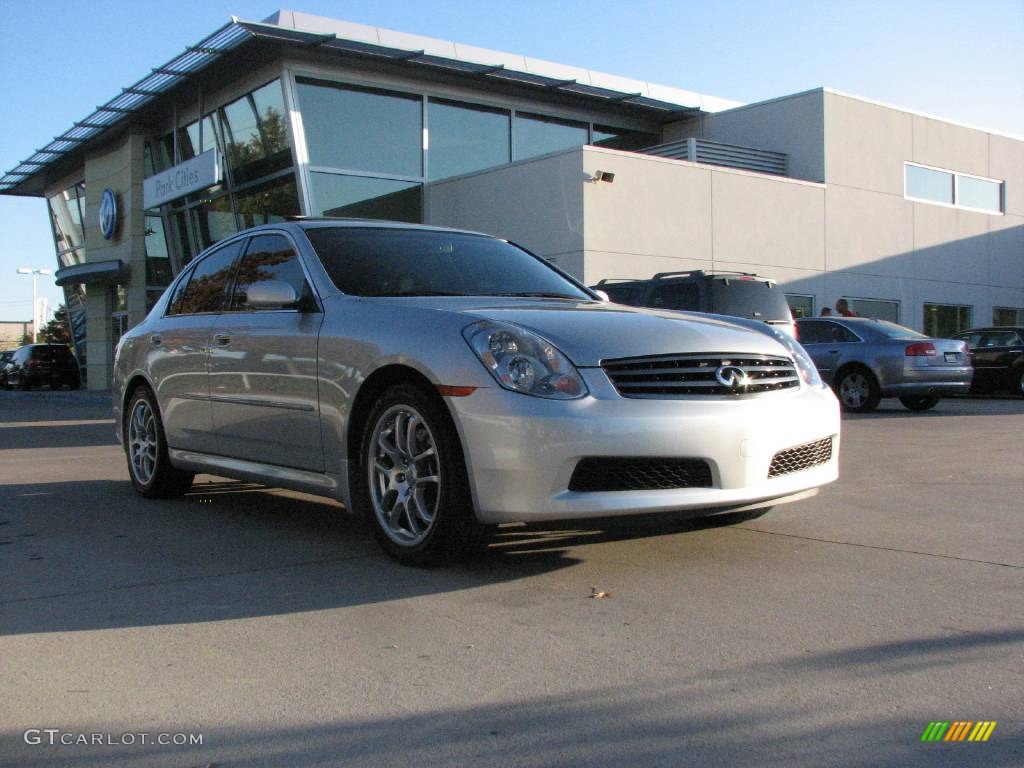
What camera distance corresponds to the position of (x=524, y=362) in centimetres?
434

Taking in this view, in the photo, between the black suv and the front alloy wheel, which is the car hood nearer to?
the front alloy wheel

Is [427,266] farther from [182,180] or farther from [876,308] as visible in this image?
[182,180]

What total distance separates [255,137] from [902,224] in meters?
15.1

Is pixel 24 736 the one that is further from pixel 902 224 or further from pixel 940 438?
pixel 902 224

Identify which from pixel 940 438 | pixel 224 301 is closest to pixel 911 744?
pixel 224 301

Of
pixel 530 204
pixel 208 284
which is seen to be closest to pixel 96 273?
pixel 530 204

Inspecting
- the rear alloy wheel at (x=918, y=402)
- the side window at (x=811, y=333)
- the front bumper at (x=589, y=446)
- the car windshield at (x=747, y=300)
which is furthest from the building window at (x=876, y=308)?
the front bumper at (x=589, y=446)

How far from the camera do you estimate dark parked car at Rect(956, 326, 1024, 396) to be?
62.0 ft

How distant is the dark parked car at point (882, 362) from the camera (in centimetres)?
1499

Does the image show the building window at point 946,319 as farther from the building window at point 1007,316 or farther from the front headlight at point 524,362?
the front headlight at point 524,362

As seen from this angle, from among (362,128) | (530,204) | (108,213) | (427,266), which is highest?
(362,128)

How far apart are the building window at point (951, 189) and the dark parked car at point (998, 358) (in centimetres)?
773

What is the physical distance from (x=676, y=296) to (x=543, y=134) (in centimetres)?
1340

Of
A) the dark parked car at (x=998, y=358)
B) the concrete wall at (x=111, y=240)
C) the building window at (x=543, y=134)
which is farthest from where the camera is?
the concrete wall at (x=111, y=240)
